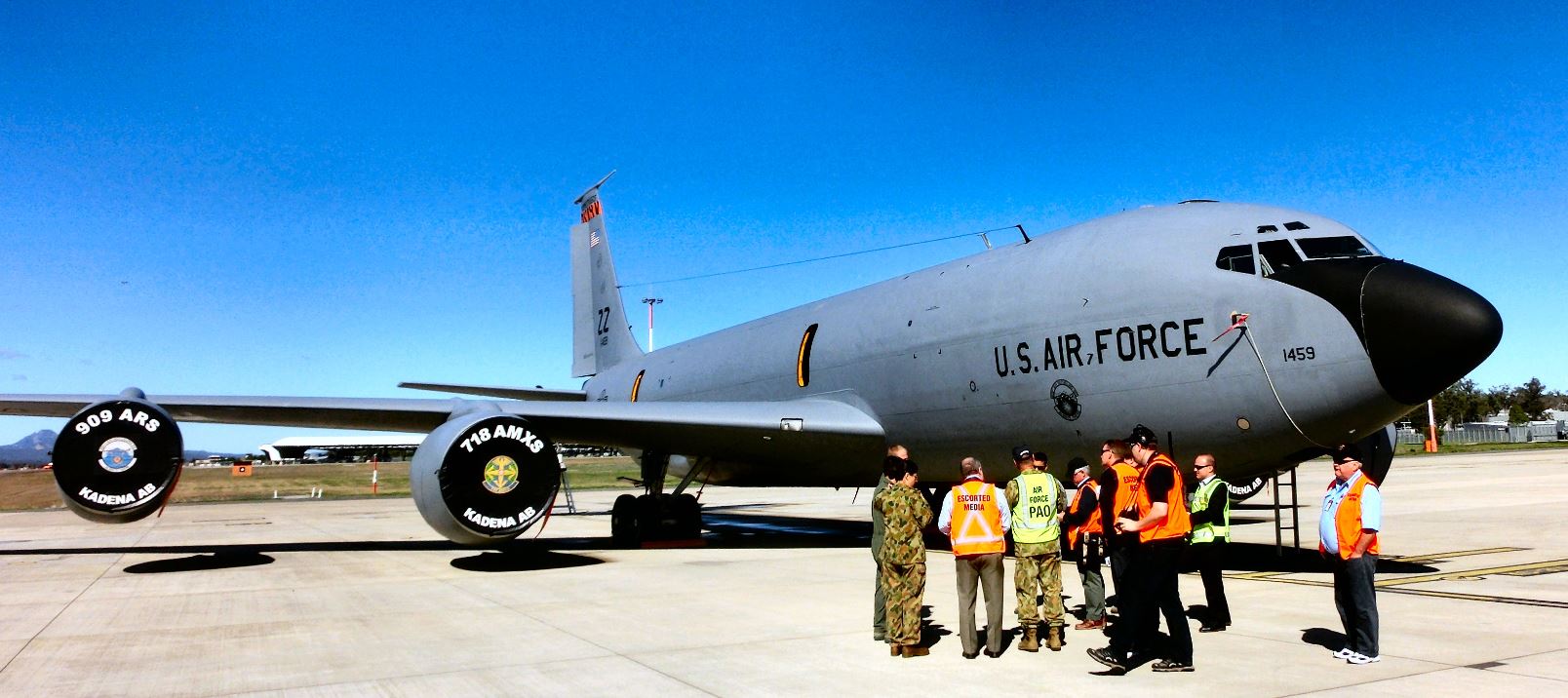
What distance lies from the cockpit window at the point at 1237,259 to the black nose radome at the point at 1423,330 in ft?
4.09

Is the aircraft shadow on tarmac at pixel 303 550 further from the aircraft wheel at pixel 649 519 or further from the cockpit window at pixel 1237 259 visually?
the cockpit window at pixel 1237 259

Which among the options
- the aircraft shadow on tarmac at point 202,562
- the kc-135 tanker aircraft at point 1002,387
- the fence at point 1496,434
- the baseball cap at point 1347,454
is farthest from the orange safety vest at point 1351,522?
the fence at point 1496,434

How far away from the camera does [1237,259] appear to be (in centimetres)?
1085

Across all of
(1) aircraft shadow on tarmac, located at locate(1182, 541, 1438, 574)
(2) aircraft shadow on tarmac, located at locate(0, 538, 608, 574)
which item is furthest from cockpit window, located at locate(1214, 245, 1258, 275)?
(2) aircraft shadow on tarmac, located at locate(0, 538, 608, 574)

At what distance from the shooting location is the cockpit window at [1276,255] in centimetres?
1059

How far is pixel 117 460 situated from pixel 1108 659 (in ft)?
42.5

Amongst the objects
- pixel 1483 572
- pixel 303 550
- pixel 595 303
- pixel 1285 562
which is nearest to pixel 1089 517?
pixel 1285 562

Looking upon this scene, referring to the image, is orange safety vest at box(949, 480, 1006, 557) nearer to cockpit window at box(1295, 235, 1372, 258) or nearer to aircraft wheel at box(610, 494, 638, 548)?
cockpit window at box(1295, 235, 1372, 258)

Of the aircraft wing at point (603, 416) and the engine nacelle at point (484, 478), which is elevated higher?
the aircraft wing at point (603, 416)

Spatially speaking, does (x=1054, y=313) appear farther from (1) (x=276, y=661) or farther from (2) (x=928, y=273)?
(1) (x=276, y=661)

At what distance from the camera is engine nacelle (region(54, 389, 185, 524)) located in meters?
13.4

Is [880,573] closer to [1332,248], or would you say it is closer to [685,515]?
[1332,248]

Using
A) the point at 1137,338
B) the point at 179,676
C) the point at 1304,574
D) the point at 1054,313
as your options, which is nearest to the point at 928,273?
the point at 1054,313

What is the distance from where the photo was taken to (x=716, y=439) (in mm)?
16062
